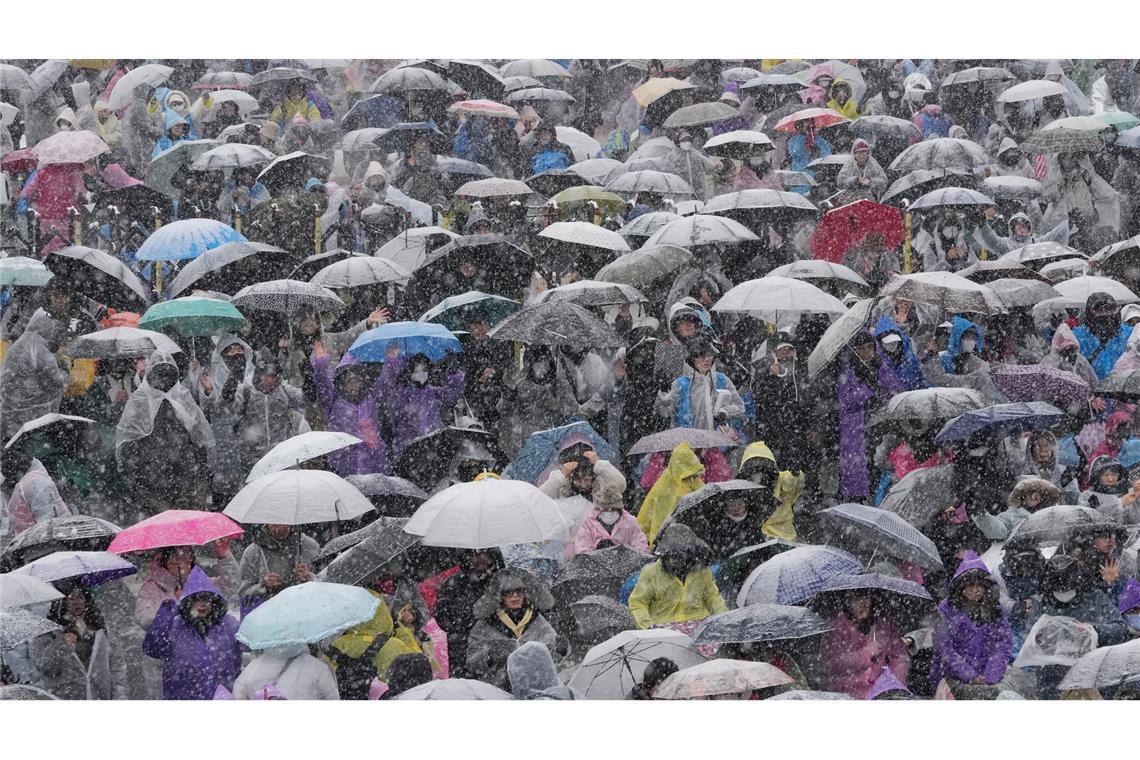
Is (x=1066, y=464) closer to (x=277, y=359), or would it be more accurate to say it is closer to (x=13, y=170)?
(x=277, y=359)

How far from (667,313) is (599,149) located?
4055mm

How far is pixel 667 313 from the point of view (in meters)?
15.9

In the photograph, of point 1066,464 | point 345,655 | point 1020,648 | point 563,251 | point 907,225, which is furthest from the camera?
point 907,225

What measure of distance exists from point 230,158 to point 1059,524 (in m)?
8.67

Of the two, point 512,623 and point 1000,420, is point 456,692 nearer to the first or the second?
point 512,623

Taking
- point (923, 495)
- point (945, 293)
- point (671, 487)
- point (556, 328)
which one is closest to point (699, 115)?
point (945, 293)

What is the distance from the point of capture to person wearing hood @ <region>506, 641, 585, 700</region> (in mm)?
12102

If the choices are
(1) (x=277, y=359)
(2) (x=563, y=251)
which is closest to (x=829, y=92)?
Answer: (2) (x=563, y=251)

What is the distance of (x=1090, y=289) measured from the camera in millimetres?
16172

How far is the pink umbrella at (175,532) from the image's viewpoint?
41.6 feet

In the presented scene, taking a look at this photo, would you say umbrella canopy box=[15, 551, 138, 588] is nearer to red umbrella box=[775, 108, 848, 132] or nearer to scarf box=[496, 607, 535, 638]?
scarf box=[496, 607, 535, 638]

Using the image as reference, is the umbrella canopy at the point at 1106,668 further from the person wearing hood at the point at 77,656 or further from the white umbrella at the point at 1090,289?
the person wearing hood at the point at 77,656

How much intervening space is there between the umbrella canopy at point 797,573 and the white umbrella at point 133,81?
377 inches

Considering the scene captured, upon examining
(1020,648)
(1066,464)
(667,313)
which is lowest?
(1020,648)
